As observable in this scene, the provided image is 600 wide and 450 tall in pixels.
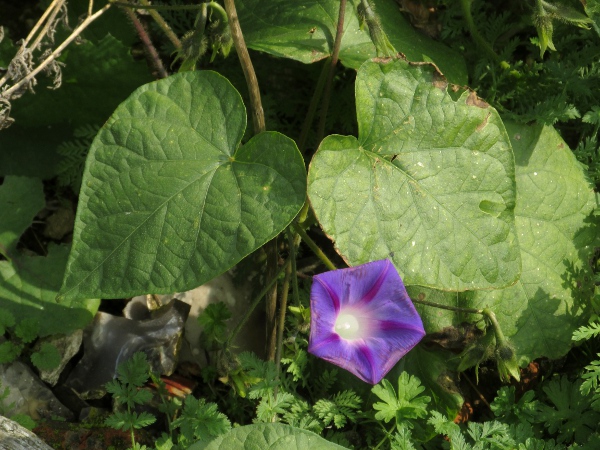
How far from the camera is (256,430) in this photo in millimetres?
1810

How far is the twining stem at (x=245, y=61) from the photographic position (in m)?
1.75

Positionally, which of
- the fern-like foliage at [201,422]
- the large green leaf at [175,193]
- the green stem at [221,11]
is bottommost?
the fern-like foliage at [201,422]

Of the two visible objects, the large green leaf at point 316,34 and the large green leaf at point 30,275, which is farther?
the large green leaf at point 30,275

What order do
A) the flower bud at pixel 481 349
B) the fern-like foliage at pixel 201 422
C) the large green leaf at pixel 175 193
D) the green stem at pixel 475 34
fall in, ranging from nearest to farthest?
the large green leaf at pixel 175 193, the fern-like foliage at pixel 201 422, the flower bud at pixel 481 349, the green stem at pixel 475 34

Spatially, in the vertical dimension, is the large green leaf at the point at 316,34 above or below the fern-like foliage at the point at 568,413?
above

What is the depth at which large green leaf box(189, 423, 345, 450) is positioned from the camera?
179 centimetres

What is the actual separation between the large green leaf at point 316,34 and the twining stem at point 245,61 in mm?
210

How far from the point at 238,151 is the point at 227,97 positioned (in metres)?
0.14

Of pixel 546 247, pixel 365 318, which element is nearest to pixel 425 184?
pixel 365 318

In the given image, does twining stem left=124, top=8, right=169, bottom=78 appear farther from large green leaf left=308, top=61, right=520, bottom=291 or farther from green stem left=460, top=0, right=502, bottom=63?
green stem left=460, top=0, right=502, bottom=63

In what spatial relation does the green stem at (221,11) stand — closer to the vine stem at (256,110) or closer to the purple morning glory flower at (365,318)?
the vine stem at (256,110)

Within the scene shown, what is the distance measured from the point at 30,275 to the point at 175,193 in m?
0.83

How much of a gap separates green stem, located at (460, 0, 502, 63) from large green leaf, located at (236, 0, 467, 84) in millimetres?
141

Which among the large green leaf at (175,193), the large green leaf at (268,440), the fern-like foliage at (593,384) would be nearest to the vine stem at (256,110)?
the large green leaf at (175,193)
